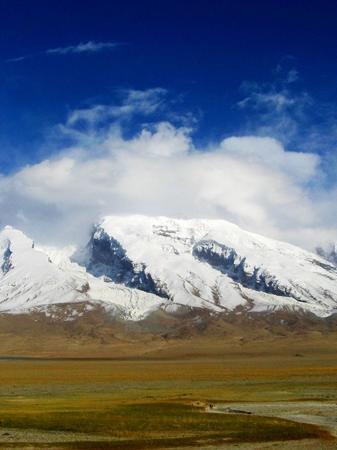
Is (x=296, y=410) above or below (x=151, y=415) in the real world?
above

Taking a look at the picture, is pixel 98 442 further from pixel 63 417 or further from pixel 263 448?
pixel 63 417

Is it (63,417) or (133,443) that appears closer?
(133,443)

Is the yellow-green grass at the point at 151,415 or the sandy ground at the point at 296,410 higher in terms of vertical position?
the sandy ground at the point at 296,410

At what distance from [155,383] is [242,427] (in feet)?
207

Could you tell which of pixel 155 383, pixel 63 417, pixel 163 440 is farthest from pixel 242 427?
pixel 155 383

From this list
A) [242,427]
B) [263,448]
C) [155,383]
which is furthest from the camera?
[155,383]

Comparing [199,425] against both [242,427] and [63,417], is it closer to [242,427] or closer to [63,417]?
[242,427]

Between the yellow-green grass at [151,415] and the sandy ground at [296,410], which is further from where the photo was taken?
the sandy ground at [296,410]

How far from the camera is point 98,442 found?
40.5 metres

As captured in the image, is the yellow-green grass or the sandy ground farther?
the sandy ground

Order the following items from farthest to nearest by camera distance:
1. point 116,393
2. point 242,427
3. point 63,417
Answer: point 116,393 → point 63,417 → point 242,427

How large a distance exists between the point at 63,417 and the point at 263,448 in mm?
21714

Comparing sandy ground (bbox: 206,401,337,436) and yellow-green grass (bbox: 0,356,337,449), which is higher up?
sandy ground (bbox: 206,401,337,436)

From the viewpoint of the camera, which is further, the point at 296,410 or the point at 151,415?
the point at 296,410
